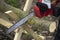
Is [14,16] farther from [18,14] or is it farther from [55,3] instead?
[55,3]

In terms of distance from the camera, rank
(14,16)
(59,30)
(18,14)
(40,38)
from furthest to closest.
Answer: (40,38), (18,14), (14,16), (59,30)

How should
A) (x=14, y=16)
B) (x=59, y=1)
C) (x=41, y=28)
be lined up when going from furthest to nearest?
(x=41, y=28) < (x=14, y=16) < (x=59, y=1)

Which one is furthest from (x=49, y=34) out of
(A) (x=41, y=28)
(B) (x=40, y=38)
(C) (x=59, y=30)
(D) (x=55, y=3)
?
(D) (x=55, y=3)

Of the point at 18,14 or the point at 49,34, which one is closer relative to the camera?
the point at 18,14

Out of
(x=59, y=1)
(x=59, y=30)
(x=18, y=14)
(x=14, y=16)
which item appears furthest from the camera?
(x=18, y=14)

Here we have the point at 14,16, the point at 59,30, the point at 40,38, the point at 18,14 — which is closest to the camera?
the point at 59,30

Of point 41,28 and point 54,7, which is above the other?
point 41,28

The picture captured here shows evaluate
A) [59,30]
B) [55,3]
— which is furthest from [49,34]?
[55,3]

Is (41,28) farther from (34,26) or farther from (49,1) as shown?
(49,1)

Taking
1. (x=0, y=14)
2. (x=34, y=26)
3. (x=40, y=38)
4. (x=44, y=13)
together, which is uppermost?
(x=34, y=26)
